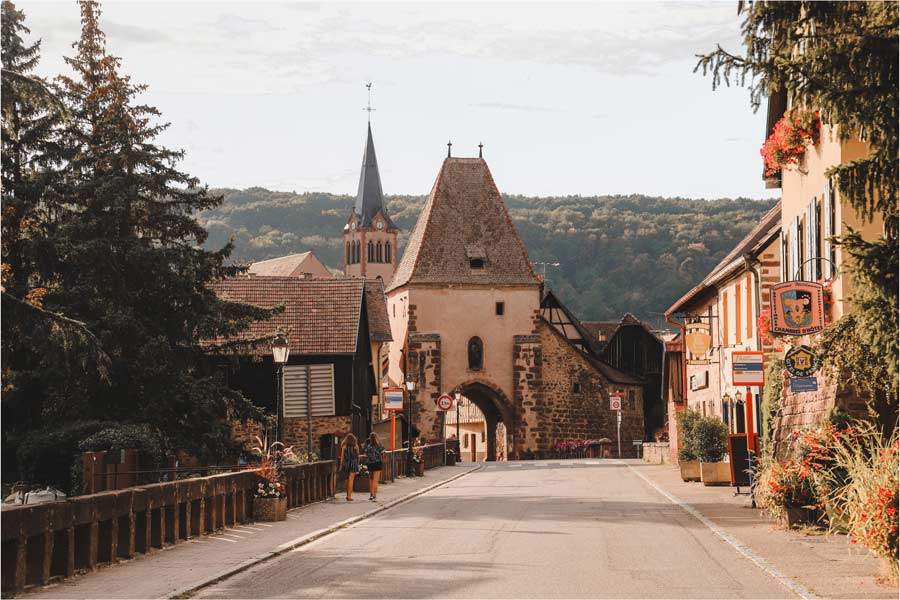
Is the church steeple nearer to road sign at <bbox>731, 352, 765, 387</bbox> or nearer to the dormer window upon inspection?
the dormer window

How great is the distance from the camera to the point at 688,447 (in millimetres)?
35406

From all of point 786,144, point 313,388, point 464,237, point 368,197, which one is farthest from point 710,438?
point 368,197

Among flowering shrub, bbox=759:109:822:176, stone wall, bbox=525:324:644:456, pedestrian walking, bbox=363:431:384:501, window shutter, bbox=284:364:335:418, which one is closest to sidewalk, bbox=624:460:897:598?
flowering shrub, bbox=759:109:822:176

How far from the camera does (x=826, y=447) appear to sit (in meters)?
18.0

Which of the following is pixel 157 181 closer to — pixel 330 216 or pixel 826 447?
pixel 826 447

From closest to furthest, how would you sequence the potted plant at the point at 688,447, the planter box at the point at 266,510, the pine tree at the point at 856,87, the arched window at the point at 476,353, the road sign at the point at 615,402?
the pine tree at the point at 856,87 < the planter box at the point at 266,510 < the potted plant at the point at 688,447 < the road sign at the point at 615,402 < the arched window at the point at 476,353

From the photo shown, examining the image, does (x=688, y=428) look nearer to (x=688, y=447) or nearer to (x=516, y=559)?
(x=688, y=447)

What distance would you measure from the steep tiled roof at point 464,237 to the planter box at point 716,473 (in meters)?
42.1

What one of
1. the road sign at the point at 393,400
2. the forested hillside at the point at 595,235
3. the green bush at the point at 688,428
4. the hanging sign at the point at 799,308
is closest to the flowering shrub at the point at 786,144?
Answer: the hanging sign at the point at 799,308

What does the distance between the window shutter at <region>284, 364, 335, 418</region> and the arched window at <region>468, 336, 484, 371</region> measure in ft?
86.7

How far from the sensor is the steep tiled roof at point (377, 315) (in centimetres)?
6187

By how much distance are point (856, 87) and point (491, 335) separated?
208 ft

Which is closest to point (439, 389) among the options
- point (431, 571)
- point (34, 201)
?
point (34, 201)

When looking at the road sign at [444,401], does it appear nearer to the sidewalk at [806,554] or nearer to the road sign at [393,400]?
the road sign at [393,400]
